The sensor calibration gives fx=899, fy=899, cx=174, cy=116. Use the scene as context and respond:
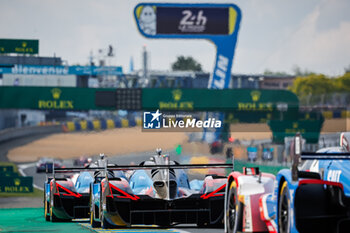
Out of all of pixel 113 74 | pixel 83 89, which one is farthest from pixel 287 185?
pixel 113 74

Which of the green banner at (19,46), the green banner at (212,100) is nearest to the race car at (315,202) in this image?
the green banner at (212,100)

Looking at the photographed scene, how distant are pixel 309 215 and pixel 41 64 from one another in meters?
66.9

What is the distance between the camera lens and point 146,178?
15.8 metres

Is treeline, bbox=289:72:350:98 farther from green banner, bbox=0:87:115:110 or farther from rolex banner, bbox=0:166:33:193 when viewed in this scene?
rolex banner, bbox=0:166:33:193

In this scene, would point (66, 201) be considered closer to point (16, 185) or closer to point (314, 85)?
point (16, 185)

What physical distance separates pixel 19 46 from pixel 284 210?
58.7 m

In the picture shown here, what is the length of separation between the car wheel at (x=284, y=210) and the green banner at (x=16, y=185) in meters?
39.8

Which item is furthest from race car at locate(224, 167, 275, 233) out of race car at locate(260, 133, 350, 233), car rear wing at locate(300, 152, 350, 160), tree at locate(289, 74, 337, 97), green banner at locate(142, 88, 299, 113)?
tree at locate(289, 74, 337, 97)

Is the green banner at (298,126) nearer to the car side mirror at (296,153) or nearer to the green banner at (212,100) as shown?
the green banner at (212,100)

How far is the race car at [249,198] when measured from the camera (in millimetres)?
9922

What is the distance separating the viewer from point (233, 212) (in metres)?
10.7

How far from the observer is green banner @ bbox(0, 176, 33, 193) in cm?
Answer: 4766

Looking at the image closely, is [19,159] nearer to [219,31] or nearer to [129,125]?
[219,31]

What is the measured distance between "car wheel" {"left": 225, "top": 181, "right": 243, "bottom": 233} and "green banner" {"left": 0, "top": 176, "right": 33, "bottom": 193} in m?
37.9
